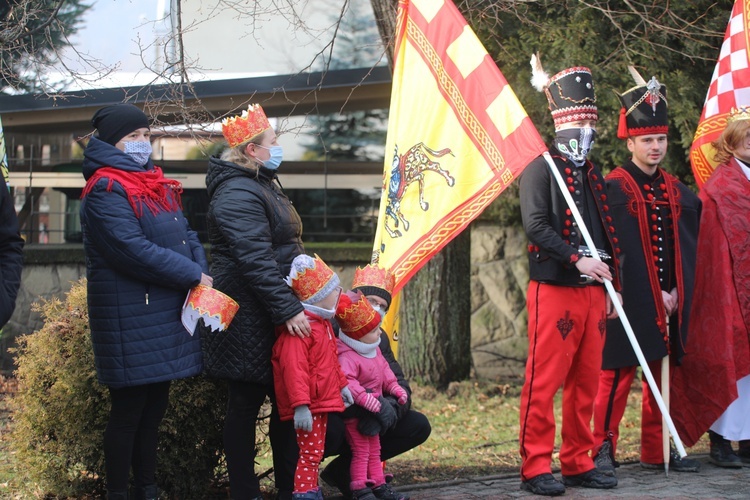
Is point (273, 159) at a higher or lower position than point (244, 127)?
lower

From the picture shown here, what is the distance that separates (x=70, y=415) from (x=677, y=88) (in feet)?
18.4

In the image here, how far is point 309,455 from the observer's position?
4.27 m

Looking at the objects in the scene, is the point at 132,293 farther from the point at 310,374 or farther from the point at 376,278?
the point at 376,278

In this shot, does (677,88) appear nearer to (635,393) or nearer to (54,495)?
(635,393)

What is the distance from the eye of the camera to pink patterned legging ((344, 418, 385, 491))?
452 cm

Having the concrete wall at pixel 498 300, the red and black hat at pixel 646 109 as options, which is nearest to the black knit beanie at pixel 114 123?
the red and black hat at pixel 646 109

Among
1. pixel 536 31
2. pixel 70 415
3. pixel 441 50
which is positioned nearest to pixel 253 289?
pixel 70 415

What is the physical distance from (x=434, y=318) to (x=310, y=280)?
3.92 meters

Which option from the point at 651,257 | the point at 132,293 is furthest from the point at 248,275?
the point at 651,257

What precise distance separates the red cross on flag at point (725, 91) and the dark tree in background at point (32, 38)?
4.14 meters

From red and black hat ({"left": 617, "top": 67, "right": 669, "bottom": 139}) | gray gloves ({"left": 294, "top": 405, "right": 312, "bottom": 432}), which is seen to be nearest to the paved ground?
gray gloves ({"left": 294, "top": 405, "right": 312, "bottom": 432})

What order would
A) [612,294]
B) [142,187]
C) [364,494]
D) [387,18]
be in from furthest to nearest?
[387,18] < [612,294] < [364,494] < [142,187]

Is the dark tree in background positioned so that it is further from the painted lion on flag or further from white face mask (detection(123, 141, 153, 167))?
the painted lion on flag

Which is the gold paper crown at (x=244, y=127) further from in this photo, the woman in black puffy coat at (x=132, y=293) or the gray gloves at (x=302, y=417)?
the gray gloves at (x=302, y=417)
